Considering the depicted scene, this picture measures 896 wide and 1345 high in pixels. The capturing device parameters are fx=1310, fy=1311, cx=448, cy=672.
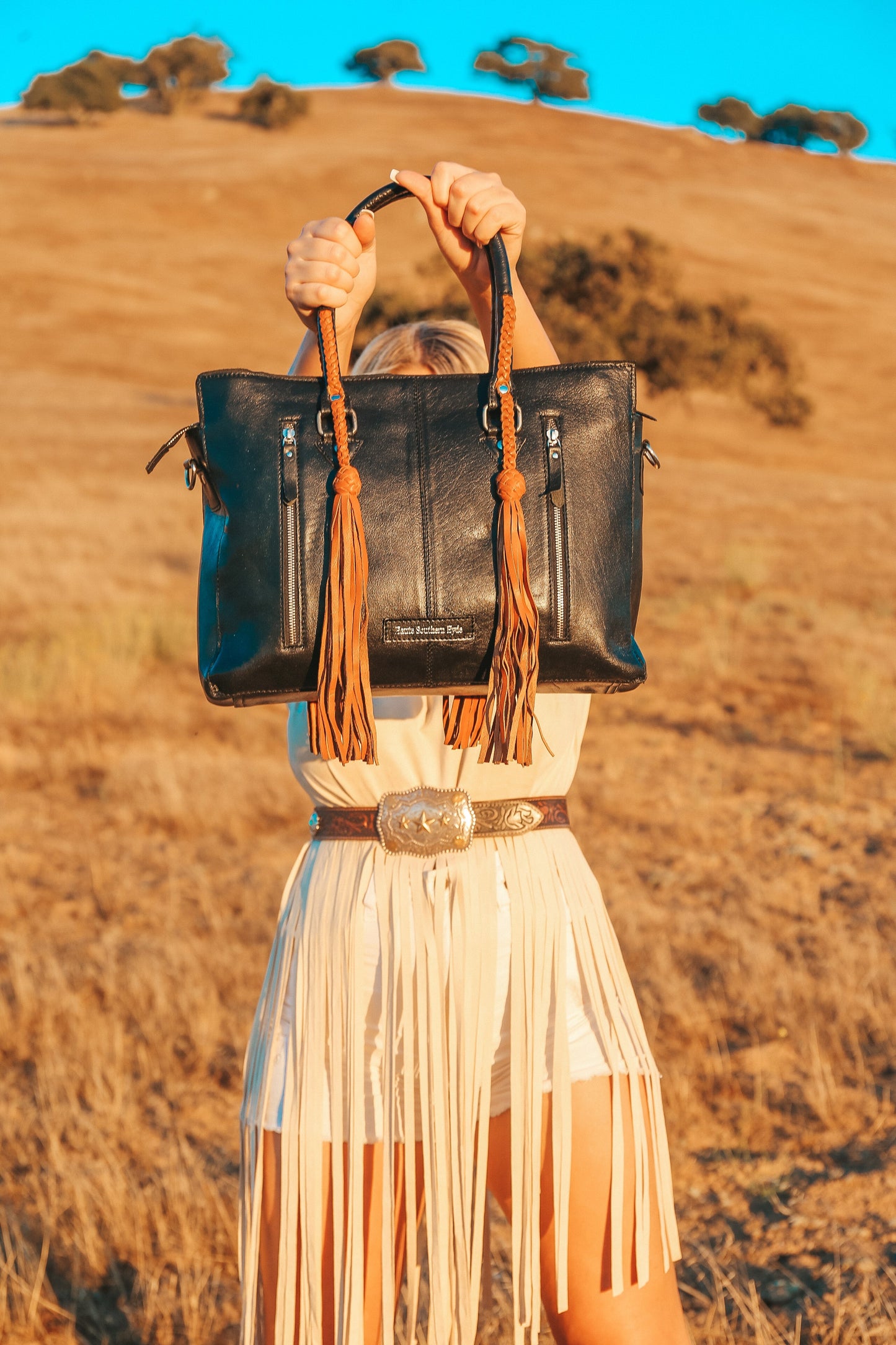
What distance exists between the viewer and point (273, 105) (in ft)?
207

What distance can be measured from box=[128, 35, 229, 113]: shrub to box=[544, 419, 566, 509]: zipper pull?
74.7 m

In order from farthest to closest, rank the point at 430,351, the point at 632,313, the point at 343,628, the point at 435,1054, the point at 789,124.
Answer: the point at 789,124 < the point at 632,313 < the point at 430,351 < the point at 435,1054 < the point at 343,628

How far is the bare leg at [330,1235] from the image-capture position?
71.6 inches

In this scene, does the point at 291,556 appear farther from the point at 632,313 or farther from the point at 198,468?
the point at 632,313

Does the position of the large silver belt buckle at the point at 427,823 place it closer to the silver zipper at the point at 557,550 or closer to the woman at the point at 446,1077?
the woman at the point at 446,1077

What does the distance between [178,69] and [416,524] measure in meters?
76.9

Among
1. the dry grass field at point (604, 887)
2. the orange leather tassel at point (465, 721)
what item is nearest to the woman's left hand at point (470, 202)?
the orange leather tassel at point (465, 721)

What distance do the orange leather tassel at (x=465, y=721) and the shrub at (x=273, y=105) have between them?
67.4 meters

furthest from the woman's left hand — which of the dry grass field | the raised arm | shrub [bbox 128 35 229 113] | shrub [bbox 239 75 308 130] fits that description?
shrub [bbox 128 35 229 113]

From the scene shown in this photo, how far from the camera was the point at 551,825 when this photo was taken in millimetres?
1888

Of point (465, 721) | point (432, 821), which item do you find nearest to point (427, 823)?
point (432, 821)

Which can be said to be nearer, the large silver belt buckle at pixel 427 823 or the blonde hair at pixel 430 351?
the large silver belt buckle at pixel 427 823

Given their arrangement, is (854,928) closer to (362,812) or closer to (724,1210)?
(724,1210)

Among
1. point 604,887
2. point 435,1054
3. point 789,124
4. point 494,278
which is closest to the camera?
point 494,278
